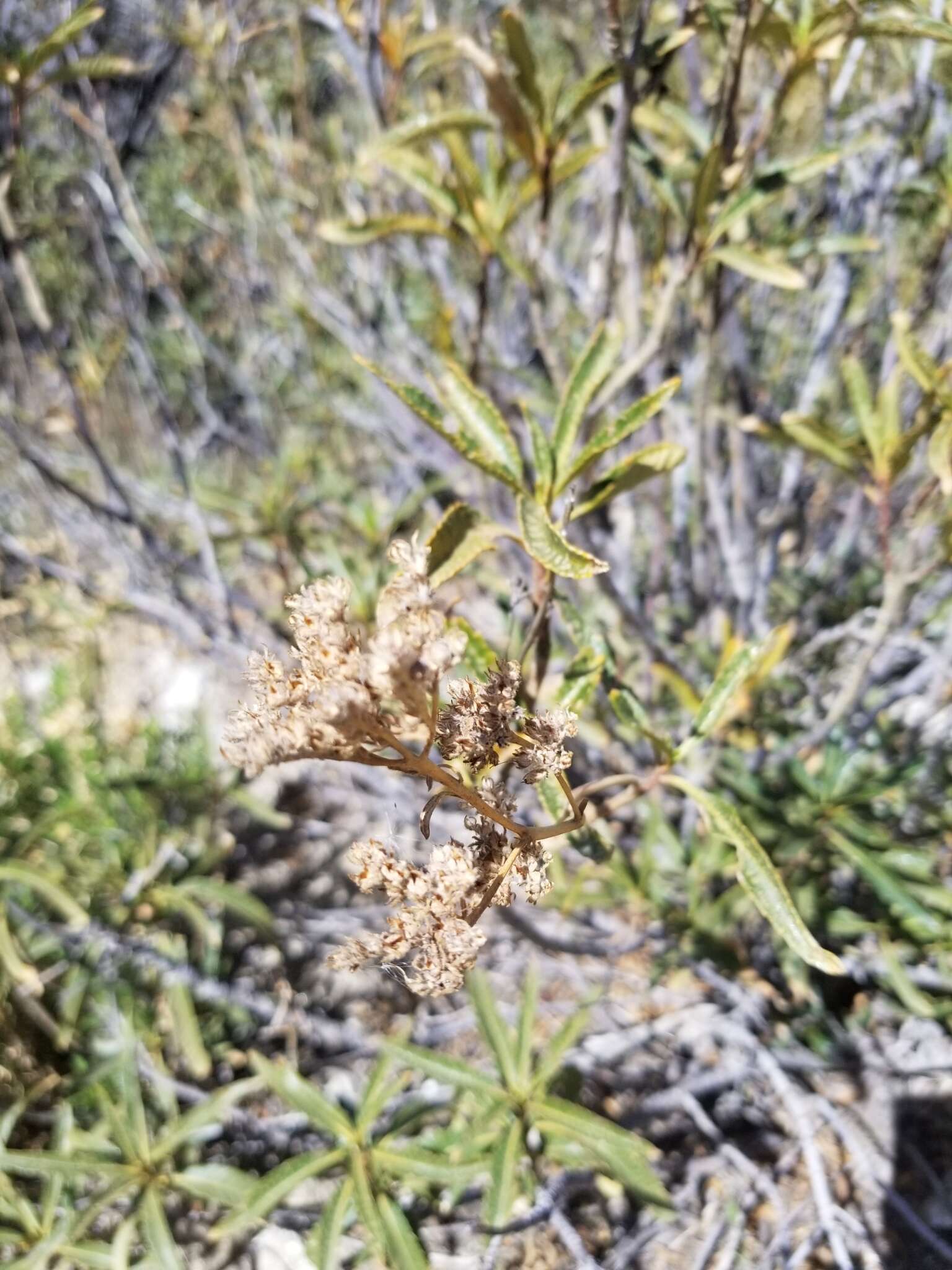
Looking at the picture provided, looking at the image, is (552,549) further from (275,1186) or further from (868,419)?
(275,1186)

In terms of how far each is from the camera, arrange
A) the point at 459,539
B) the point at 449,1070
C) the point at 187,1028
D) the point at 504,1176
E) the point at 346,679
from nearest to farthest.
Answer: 1. the point at 346,679
2. the point at 459,539
3. the point at 504,1176
4. the point at 449,1070
5. the point at 187,1028

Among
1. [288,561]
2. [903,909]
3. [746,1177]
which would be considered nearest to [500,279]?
[288,561]

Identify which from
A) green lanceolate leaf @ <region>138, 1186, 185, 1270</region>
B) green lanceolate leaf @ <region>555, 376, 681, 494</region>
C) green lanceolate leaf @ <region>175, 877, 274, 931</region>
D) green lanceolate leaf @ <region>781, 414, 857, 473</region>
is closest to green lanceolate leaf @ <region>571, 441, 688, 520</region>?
green lanceolate leaf @ <region>555, 376, 681, 494</region>

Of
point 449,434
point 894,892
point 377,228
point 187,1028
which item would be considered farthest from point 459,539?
point 187,1028

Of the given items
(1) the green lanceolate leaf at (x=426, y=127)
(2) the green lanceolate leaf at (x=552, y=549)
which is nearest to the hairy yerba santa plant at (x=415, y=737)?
(2) the green lanceolate leaf at (x=552, y=549)

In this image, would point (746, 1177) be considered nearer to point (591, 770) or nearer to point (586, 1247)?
point (586, 1247)

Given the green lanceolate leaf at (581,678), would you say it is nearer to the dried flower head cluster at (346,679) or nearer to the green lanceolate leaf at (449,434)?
the green lanceolate leaf at (449,434)
